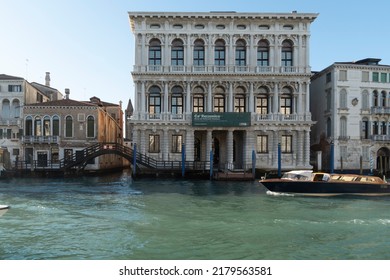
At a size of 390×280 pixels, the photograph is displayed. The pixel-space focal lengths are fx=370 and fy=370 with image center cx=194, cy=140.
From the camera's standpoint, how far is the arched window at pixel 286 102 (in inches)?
1262

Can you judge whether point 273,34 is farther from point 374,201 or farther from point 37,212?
point 37,212

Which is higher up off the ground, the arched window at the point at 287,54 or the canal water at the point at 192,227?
the arched window at the point at 287,54

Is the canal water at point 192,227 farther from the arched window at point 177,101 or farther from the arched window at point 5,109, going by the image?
the arched window at point 5,109

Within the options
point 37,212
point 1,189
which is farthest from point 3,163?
point 37,212

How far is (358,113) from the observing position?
3238 cm

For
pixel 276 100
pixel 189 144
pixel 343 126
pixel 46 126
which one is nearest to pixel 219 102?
pixel 189 144

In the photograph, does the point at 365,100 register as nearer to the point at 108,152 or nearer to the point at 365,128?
the point at 365,128

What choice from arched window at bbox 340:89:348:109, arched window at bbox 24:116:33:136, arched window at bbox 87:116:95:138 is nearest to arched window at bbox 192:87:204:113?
arched window at bbox 87:116:95:138

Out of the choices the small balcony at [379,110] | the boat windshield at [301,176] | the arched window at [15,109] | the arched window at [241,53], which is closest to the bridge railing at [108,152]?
the arched window at [15,109]

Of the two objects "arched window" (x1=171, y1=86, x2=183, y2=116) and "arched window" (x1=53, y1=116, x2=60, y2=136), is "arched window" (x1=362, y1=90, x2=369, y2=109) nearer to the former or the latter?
"arched window" (x1=171, y1=86, x2=183, y2=116)

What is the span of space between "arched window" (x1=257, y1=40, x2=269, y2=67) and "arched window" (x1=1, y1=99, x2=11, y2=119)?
2332cm

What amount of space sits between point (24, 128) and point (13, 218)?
2244 centimetres

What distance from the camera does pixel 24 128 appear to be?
33094 mm
